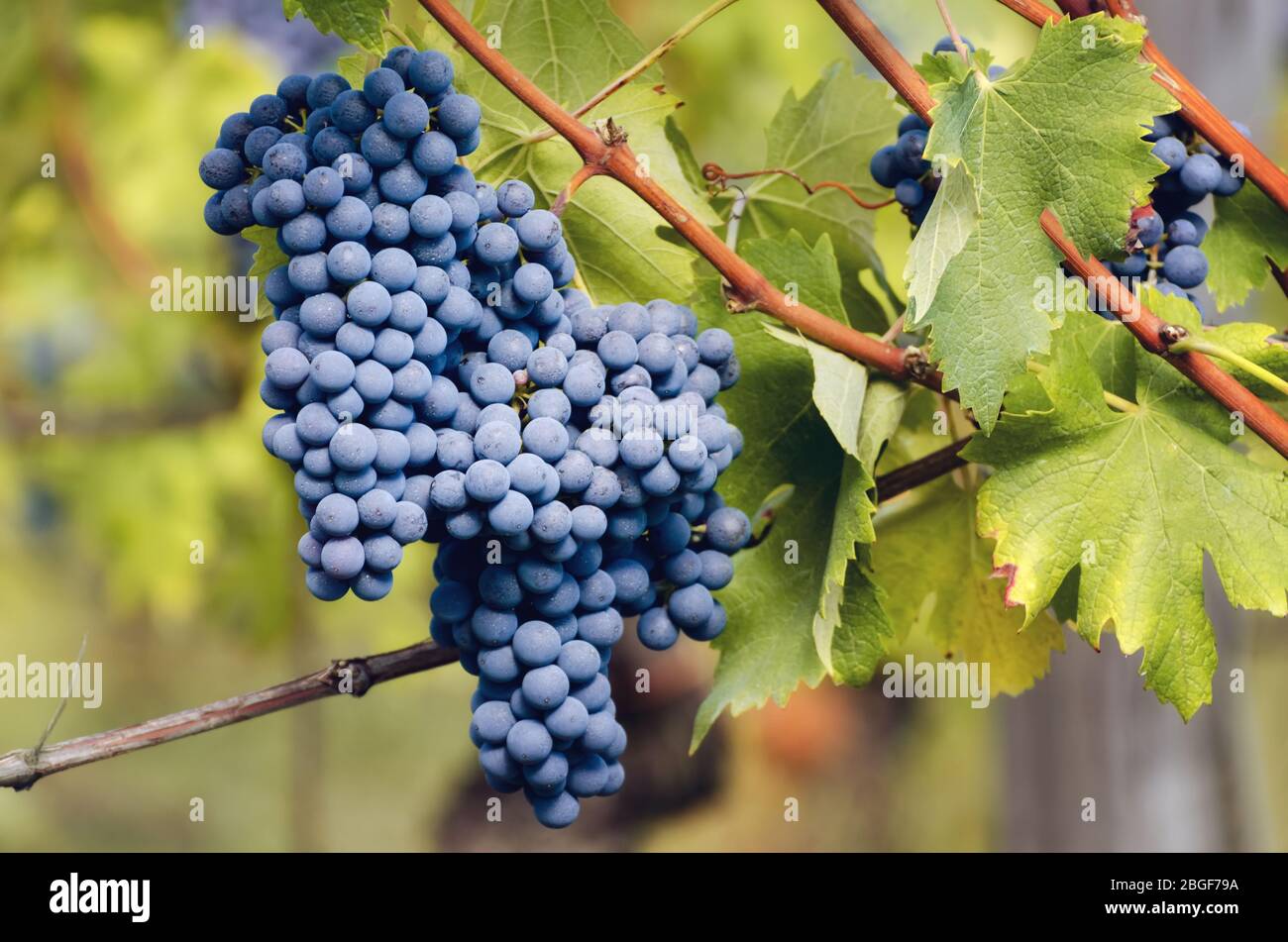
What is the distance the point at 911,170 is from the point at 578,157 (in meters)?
0.26

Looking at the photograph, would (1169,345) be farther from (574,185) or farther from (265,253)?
(265,253)

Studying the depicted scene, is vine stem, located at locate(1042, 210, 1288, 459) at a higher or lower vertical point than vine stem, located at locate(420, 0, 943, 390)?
lower

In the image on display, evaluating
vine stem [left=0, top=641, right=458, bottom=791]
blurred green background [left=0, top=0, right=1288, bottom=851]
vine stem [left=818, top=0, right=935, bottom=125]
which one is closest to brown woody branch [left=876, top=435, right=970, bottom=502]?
vine stem [left=818, top=0, right=935, bottom=125]

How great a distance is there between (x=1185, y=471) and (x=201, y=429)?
2.02 metres

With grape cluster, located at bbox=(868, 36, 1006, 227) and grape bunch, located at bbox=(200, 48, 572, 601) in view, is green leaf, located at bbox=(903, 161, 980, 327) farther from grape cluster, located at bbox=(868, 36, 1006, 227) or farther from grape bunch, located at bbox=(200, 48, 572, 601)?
grape bunch, located at bbox=(200, 48, 572, 601)

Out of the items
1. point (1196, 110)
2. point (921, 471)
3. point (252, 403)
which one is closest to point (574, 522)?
point (921, 471)

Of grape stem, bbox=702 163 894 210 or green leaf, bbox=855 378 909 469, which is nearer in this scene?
green leaf, bbox=855 378 909 469

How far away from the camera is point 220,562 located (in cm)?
267

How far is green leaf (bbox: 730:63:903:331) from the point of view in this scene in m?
1.10

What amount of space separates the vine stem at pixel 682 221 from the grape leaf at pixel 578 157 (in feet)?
0.16

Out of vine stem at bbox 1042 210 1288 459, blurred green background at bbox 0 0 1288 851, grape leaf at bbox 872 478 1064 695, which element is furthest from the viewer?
blurred green background at bbox 0 0 1288 851

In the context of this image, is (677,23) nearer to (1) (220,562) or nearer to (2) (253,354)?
(2) (253,354)

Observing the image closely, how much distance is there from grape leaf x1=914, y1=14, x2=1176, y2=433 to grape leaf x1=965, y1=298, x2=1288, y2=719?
76mm
